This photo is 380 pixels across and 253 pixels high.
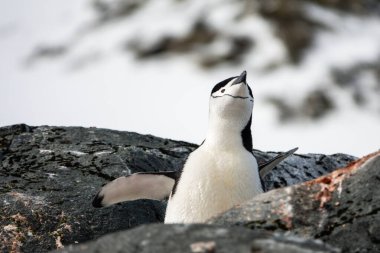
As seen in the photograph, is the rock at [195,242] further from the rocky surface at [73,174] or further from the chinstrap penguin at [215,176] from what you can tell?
the rocky surface at [73,174]

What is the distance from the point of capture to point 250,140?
211 inches

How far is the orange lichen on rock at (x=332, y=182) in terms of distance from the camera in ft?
11.0

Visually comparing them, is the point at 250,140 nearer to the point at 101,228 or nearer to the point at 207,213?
the point at 207,213

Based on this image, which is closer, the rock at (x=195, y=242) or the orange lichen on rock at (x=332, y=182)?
the rock at (x=195, y=242)

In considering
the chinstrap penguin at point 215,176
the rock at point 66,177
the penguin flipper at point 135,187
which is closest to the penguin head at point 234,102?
Result: the chinstrap penguin at point 215,176

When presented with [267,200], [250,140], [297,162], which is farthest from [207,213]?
[297,162]

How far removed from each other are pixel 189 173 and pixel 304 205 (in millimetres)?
1786

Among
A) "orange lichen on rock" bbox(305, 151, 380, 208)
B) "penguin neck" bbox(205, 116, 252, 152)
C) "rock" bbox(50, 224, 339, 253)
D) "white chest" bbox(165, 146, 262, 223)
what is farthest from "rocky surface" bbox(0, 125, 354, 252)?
"rock" bbox(50, 224, 339, 253)

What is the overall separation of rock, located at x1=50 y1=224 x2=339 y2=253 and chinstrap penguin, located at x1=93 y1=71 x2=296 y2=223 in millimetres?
2153

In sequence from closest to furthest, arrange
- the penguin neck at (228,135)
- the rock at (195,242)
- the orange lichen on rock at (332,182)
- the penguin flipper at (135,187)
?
the rock at (195,242) < the orange lichen on rock at (332,182) < the penguin neck at (228,135) < the penguin flipper at (135,187)

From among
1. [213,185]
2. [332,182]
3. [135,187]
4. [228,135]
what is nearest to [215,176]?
[213,185]

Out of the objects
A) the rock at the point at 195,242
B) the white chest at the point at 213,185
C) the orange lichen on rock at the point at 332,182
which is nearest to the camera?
the rock at the point at 195,242

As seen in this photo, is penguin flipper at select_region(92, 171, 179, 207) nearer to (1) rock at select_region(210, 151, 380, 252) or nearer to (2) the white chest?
(2) the white chest

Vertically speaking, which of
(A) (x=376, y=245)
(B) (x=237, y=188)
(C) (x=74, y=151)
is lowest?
(A) (x=376, y=245)
